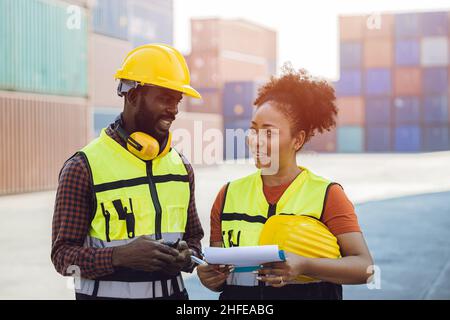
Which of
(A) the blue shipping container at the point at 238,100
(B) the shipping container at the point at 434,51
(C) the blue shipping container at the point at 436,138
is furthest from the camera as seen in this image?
(C) the blue shipping container at the point at 436,138

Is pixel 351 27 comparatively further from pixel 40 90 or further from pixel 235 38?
pixel 40 90

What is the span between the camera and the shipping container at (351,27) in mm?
80375

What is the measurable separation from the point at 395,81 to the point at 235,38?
873 inches

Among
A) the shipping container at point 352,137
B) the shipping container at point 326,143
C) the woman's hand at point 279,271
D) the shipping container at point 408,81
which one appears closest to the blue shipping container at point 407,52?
the shipping container at point 408,81

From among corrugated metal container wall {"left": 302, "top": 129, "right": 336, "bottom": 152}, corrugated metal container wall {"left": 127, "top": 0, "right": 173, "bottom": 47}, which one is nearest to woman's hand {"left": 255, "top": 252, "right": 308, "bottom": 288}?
corrugated metal container wall {"left": 127, "top": 0, "right": 173, "bottom": 47}

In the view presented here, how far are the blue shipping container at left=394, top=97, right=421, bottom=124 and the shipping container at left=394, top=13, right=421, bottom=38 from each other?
304 inches

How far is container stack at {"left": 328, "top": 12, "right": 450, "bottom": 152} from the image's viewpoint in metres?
76.8

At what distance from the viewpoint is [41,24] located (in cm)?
3381

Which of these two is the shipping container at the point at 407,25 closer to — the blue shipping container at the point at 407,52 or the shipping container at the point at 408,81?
the blue shipping container at the point at 407,52

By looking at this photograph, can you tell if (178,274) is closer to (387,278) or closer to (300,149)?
(300,149)

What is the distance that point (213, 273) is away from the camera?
2.88m

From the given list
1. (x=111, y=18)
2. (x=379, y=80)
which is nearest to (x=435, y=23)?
(x=379, y=80)

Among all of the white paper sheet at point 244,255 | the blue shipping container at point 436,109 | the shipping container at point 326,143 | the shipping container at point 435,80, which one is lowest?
the shipping container at point 326,143

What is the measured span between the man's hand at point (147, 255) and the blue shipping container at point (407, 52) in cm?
7833
